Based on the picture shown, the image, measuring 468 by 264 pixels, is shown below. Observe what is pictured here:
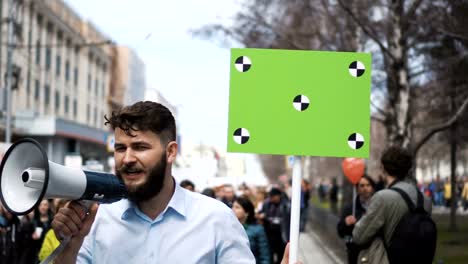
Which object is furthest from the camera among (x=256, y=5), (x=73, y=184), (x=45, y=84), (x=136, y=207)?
(x=45, y=84)

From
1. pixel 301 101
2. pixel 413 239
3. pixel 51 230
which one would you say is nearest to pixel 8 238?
pixel 51 230

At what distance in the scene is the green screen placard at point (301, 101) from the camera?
387 cm

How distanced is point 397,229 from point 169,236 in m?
2.81

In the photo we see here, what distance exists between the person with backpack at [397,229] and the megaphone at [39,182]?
2946mm

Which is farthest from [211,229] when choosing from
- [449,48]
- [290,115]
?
[449,48]

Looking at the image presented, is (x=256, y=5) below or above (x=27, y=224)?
above

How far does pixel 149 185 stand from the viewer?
291 cm

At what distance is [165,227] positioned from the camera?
296cm

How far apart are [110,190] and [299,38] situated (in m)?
22.5

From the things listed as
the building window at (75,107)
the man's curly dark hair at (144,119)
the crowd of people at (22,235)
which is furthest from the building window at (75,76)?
the man's curly dark hair at (144,119)

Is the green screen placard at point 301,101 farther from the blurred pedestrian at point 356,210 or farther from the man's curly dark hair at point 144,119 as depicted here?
the blurred pedestrian at point 356,210

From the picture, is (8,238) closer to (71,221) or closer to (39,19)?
(71,221)

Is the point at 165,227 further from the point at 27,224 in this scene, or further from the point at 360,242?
the point at 27,224

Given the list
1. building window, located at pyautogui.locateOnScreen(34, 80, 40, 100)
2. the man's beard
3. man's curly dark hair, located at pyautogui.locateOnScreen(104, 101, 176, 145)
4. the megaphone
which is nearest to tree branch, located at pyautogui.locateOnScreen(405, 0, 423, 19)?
man's curly dark hair, located at pyautogui.locateOnScreen(104, 101, 176, 145)
